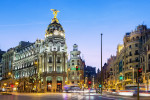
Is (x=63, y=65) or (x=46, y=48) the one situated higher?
(x=46, y=48)

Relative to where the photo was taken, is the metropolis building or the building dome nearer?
the metropolis building

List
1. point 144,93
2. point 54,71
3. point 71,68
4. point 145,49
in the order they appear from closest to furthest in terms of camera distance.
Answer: point 144,93, point 145,49, point 54,71, point 71,68

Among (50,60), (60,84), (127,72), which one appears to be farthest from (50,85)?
(127,72)

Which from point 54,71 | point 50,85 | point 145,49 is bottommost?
point 50,85

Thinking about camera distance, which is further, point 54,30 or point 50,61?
point 54,30

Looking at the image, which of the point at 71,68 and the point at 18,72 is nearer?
the point at 18,72

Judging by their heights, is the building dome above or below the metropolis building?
above

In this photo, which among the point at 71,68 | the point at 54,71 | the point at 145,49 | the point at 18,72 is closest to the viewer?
the point at 145,49

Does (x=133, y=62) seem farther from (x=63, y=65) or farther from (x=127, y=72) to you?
(x=63, y=65)

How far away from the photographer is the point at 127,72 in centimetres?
8425

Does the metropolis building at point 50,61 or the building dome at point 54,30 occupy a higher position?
the building dome at point 54,30

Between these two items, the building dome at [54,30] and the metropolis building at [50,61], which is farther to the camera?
the building dome at [54,30]

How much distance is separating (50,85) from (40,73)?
6.68 meters

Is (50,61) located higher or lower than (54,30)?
lower
